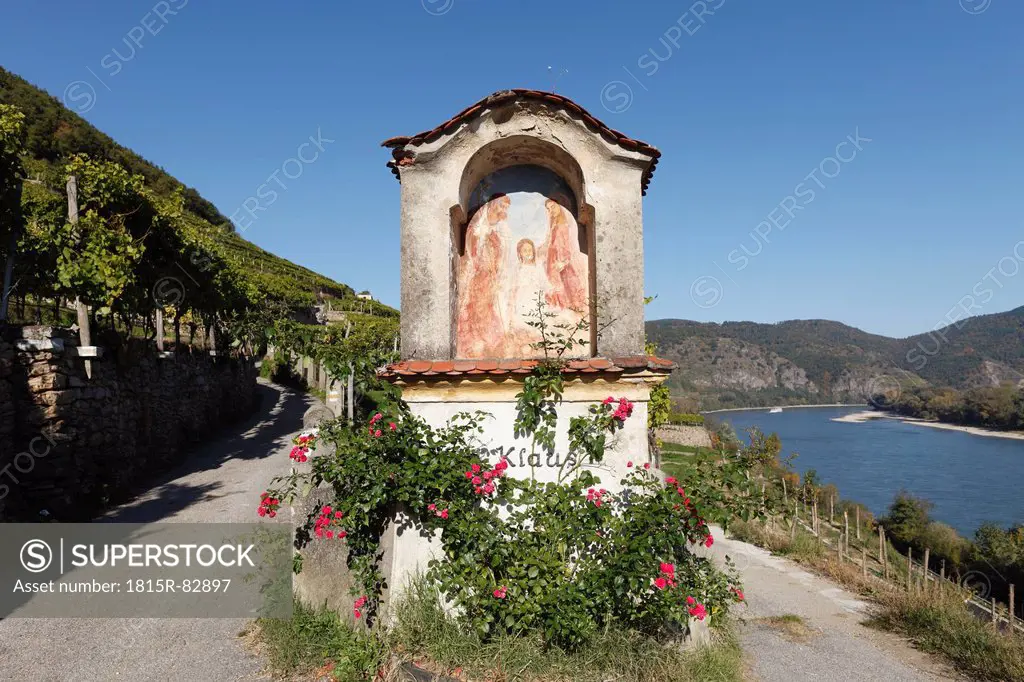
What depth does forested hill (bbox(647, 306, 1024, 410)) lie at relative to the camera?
121875 millimetres

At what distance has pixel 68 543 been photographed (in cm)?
780

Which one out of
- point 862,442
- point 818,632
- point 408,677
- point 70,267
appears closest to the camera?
point 408,677

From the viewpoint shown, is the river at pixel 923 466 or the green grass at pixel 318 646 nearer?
the green grass at pixel 318 646

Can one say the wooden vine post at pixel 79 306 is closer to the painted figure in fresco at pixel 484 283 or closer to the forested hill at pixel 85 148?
the painted figure in fresco at pixel 484 283

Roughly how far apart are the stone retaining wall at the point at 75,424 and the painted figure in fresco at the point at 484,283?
8172 mm

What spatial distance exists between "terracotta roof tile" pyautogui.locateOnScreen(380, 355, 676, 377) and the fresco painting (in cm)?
90

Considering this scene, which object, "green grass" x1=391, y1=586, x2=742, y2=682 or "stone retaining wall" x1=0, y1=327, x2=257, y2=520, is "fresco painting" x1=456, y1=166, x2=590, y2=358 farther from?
"stone retaining wall" x1=0, y1=327, x2=257, y2=520

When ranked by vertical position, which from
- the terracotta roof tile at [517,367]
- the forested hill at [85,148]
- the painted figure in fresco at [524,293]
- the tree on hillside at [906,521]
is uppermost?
the forested hill at [85,148]

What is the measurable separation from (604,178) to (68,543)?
9.19 meters

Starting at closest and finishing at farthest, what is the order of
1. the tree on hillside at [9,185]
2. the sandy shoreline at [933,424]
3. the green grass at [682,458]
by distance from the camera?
1. the green grass at [682,458]
2. the tree on hillside at [9,185]
3. the sandy shoreline at [933,424]

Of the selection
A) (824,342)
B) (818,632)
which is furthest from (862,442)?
(818,632)

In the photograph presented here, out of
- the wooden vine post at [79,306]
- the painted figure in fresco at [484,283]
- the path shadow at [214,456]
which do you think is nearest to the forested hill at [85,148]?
the path shadow at [214,456]

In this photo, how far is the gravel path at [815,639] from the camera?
616 centimetres

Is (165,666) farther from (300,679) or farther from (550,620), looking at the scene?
(550,620)
